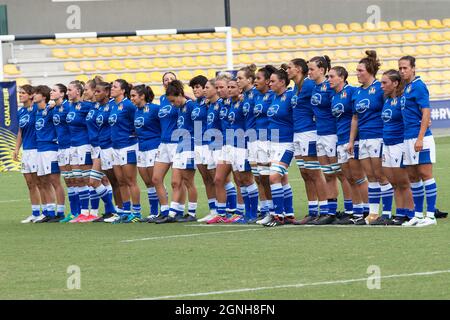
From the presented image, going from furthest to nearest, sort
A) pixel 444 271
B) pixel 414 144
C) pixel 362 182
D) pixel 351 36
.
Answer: pixel 351 36, pixel 362 182, pixel 414 144, pixel 444 271

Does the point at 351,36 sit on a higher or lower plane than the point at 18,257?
higher

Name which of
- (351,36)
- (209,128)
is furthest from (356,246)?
(351,36)

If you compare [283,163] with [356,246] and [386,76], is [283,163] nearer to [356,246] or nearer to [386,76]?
[386,76]

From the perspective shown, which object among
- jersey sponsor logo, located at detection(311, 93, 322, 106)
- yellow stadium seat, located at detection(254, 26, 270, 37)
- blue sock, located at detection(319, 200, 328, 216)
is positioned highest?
yellow stadium seat, located at detection(254, 26, 270, 37)

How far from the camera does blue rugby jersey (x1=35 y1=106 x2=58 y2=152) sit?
53.0 ft

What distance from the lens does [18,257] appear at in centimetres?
1188

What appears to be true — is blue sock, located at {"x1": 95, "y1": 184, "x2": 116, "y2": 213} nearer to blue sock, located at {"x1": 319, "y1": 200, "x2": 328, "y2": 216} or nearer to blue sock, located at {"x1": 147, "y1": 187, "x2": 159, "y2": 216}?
blue sock, located at {"x1": 147, "y1": 187, "x2": 159, "y2": 216}

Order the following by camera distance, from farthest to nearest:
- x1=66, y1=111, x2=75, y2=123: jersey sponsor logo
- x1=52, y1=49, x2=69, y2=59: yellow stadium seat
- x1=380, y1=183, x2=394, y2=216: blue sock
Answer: x1=52, y1=49, x2=69, y2=59: yellow stadium seat
x1=66, y1=111, x2=75, y2=123: jersey sponsor logo
x1=380, y1=183, x2=394, y2=216: blue sock

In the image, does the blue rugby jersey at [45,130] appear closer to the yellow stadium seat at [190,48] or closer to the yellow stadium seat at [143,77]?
the yellow stadium seat at [143,77]

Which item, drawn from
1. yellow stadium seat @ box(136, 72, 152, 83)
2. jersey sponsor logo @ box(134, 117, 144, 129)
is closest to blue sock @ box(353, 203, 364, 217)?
jersey sponsor logo @ box(134, 117, 144, 129)

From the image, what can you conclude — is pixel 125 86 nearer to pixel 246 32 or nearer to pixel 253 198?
pixel 253 198

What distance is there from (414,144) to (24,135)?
600 centimetres

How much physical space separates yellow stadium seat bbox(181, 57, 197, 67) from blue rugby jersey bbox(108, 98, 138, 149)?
16.0 meters

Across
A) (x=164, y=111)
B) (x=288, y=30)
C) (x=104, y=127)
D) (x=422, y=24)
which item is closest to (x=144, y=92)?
(x=164, y=111)
